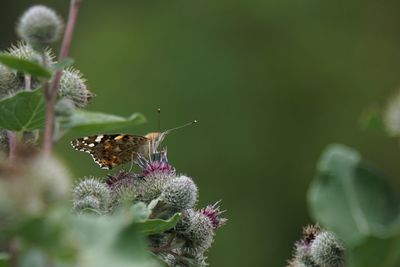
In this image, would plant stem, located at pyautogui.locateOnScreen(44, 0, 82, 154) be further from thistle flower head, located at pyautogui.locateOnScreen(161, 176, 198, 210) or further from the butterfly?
the butterfly

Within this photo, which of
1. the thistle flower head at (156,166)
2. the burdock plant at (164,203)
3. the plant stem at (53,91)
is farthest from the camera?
the thistle flower head at (156,166)

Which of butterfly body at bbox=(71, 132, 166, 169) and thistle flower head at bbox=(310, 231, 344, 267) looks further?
butterfly body at bbox=(71, 132, 166, 169)

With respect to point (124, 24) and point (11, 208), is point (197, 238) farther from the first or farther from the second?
point (124, 24)

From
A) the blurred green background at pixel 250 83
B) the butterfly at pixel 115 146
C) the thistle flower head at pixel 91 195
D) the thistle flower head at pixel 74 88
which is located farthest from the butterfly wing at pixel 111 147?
the blurred green background at pixel 250 83

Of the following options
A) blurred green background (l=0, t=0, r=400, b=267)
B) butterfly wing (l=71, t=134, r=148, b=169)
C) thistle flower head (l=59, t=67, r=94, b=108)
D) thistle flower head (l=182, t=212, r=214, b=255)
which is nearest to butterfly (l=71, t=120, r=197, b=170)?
butterfly wing (l=71, t=134, r=148, b=169)

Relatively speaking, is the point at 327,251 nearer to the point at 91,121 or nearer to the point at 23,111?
the point at 23,111

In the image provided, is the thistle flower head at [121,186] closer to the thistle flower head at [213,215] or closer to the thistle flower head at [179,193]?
the thistle flower head at [179,193]
